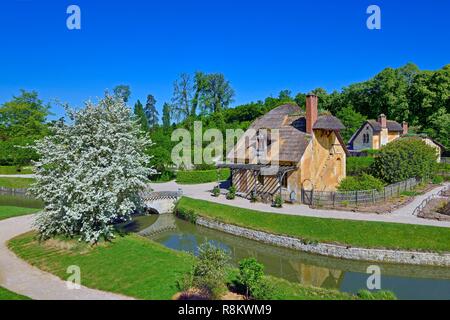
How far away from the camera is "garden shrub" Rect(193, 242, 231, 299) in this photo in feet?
39.0

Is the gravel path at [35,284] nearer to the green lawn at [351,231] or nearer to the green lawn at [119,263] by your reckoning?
the green lawn at [119,263]

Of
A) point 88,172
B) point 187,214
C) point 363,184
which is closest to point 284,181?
point 363,184

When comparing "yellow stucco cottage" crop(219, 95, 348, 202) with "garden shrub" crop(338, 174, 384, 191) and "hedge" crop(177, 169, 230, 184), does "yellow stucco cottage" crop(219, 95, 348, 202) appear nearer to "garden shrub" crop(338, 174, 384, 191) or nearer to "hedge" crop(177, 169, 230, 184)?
"garden shrub" crop(338, 174, 384, 191)

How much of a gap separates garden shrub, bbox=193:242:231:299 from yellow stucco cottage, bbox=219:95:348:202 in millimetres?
15270

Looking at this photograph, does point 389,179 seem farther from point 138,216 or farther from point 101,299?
point 101,299

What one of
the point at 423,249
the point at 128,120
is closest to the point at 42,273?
the point at 128,120

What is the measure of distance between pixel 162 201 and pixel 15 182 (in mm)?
25391

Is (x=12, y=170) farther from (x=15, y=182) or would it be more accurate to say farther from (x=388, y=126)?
(x=388, y=126)

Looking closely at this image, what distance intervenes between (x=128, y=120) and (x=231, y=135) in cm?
2911

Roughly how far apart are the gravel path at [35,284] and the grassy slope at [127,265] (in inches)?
15.1

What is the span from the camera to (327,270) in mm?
17906

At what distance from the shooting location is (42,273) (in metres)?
14.7

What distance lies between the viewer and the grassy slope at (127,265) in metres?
12.9

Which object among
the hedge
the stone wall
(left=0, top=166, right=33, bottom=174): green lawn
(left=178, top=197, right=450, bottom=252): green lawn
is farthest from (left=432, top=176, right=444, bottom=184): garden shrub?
(left=0, top=166, right=33, bottom=174): green lawn
